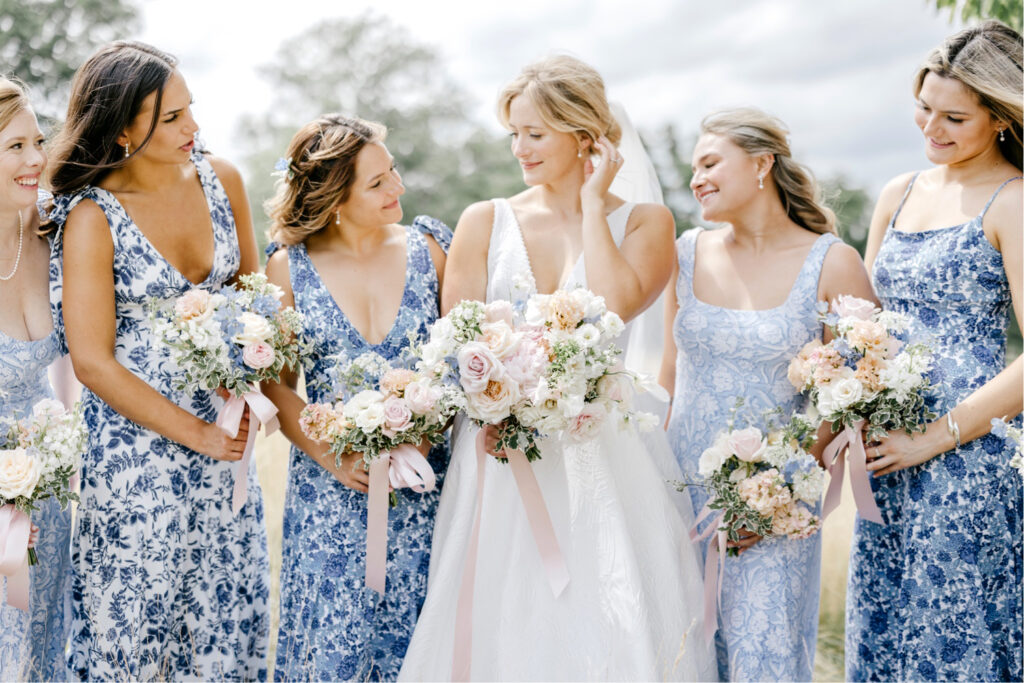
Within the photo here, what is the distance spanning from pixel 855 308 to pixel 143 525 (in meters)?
3.41

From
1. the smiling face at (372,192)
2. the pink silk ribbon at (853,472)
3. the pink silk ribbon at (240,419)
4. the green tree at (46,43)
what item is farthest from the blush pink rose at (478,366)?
the green tree at (46,43)

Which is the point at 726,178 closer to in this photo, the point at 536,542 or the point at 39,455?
the point at 536,542

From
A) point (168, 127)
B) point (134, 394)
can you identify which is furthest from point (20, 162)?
point (134, 394)

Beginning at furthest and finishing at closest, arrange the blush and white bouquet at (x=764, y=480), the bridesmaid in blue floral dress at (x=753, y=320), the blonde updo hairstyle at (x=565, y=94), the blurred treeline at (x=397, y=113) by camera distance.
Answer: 1. the blurred treeline at (x=397, y=113)
2. the blonde updo hairstyle at (x=565, y=94)
3. the bridesmaid in blue floral dress at (x=753, y=320)
4. the blush and white bouquet at (x=764, y=480)

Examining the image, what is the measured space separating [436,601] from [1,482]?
1.85 metres

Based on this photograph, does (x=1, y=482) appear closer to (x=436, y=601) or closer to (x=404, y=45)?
(x=436, y=601)

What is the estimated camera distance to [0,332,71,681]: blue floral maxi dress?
13.1ft

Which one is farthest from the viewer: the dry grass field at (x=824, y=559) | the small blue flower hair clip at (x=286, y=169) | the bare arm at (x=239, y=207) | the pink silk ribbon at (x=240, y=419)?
the dry grass field at (x=824, y=559)

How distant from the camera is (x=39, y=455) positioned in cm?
380

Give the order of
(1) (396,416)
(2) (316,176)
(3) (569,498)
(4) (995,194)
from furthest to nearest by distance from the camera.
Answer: (2) (316,176)
(4) (995,194)
(3) (569,498)
(1) (396,416)

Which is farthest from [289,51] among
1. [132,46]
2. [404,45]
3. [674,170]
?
[132,46]

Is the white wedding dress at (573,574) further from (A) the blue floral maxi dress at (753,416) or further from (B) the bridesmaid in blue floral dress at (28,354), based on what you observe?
(B) the bridesmaid in blue floral dress at (28,354)

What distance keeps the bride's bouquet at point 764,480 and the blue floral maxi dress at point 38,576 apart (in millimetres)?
3012

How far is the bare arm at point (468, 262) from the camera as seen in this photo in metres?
4.49
